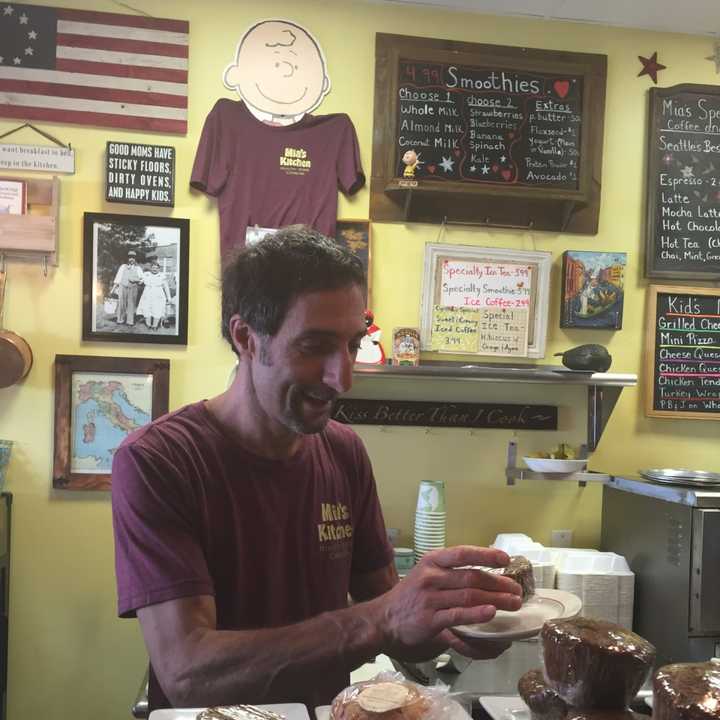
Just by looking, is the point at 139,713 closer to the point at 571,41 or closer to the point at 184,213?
the point at 184,213

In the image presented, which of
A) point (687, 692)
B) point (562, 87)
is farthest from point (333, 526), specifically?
point (562, 87)

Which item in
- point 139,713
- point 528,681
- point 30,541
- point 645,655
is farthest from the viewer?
point 30,541

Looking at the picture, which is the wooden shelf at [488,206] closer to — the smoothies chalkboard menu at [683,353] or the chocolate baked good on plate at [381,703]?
the smoothies chalkboard menu at [683,353]

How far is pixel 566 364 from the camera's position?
2.65m

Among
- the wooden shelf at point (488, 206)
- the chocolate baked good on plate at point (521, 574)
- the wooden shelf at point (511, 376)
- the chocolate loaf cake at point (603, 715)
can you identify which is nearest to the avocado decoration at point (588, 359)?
the wooden shelf at point (511, 376)

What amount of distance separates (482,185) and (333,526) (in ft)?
5.97

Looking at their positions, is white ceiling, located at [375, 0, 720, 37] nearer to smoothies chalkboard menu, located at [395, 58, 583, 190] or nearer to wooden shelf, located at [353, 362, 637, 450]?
smoothies chalkboard menu, located at [395, 58, 583, 190]

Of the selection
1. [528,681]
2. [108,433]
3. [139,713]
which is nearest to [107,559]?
[108,433]

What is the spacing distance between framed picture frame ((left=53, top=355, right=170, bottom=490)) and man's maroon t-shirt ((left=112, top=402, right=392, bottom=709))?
138 cm

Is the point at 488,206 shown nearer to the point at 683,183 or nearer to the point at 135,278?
the point at 683,183

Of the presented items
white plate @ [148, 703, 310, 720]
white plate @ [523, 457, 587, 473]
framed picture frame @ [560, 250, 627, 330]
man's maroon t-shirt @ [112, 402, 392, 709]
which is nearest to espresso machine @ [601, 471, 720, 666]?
white plate @ [523, 457, 587, 473]

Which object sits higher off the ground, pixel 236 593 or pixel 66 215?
pixel 66 215

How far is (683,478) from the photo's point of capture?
244 cm

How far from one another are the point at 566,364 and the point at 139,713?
1.90 metres
